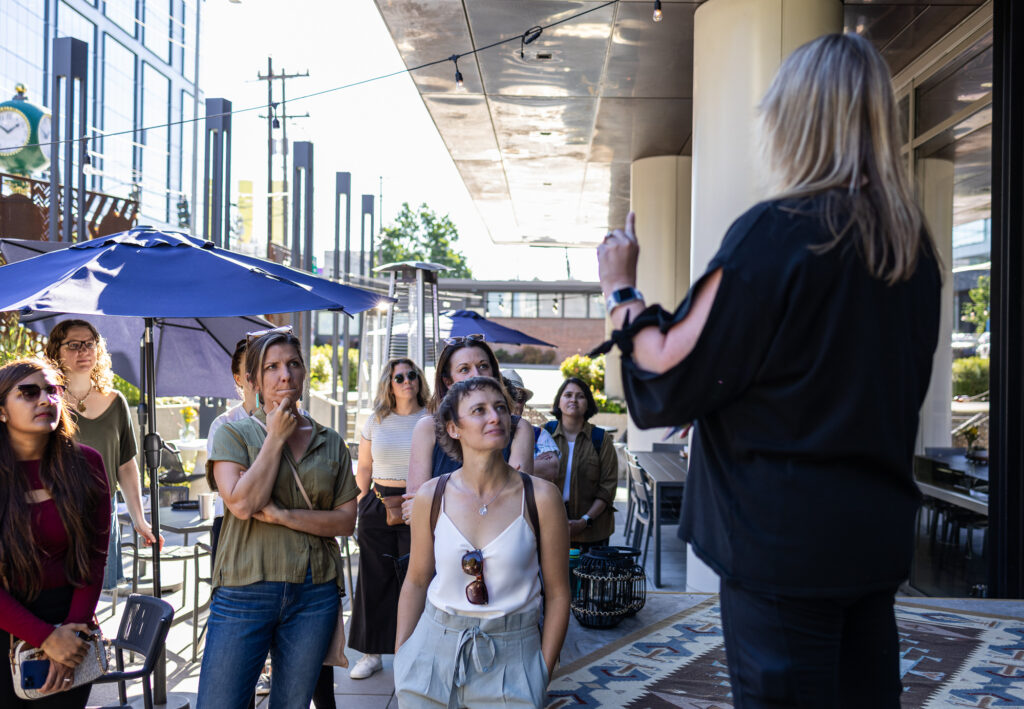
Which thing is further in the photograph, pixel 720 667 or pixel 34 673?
pixel 720 667

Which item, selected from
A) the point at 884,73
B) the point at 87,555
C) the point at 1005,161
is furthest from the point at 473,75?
the point at 884,73

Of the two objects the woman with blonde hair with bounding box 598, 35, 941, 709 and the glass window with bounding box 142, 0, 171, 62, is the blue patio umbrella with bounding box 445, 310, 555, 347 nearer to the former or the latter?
the woman with blonde hair with bounding box 598, 35, 941, 709

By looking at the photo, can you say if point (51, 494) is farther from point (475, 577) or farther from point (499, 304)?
point (499, 304)

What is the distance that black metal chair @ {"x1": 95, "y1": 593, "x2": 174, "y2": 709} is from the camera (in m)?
2.95

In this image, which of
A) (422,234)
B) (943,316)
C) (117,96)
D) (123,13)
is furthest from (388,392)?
(422,234)

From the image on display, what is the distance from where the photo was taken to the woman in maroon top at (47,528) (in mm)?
2768

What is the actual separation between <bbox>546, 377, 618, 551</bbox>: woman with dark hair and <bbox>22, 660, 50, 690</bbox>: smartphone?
3540 millimetres

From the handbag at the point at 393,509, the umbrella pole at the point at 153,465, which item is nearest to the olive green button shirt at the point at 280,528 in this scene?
the umbrella pole at the point at 153,465

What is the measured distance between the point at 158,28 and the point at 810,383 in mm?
48190

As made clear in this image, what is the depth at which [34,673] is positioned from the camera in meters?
2.74

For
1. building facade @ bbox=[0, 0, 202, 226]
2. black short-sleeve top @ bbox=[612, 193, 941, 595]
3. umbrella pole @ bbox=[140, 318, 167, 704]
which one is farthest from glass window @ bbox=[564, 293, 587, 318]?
black short-sleeve top @ bbox=[612, 193, 941, 595]

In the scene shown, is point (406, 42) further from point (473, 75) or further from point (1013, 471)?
point (1013, 471)

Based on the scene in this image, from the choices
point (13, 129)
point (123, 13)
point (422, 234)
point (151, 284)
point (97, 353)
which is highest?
point (123, 13)

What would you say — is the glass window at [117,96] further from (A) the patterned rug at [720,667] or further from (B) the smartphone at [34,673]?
(B) the smartphone at [34,673]
